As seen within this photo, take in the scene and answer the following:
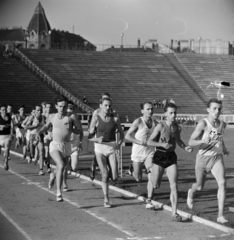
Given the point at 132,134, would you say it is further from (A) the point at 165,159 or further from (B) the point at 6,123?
(B) the point at 6,123

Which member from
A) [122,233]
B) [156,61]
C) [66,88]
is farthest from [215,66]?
[122,233]

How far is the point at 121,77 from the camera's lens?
53.5 metres

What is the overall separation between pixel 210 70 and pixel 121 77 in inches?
348

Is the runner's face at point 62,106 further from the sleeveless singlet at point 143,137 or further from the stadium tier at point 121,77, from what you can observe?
the stadium tier at point 121,77

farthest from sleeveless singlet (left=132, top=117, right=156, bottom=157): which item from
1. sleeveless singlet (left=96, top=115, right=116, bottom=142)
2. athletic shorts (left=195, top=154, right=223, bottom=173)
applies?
athletic shorts (left=195, top=154, right=223, bottom=173)

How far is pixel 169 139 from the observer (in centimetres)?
874

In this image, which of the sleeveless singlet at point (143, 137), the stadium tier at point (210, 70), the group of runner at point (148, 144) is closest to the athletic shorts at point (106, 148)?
the group of runner at point (148, 144)

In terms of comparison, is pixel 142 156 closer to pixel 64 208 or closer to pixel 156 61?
pixel 64 208

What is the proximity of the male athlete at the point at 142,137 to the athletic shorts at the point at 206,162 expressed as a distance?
131cm

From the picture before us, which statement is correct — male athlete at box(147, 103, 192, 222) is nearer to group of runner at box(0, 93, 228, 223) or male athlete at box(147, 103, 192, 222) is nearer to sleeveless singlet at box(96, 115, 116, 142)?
group of runner at box(0, 93, 228, 223)

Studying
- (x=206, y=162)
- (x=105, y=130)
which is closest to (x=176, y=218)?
(x=206, y=162)

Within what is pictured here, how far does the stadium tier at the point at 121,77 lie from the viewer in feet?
162

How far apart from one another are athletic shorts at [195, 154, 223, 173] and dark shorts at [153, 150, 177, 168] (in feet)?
1.23

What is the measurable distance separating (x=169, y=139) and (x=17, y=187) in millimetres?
4195
